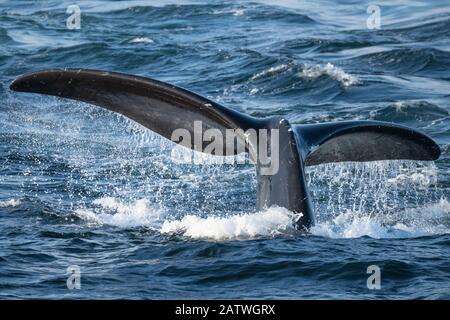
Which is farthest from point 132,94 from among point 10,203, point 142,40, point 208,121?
point 142,40

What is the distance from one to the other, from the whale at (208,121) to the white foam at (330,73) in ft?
34.0

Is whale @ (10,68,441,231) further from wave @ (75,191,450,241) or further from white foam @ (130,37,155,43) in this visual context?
white foam @ (130,37,155,43)

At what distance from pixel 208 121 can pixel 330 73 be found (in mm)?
11878

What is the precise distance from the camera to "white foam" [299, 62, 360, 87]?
21.9m

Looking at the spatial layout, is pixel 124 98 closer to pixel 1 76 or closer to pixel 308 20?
pixel 1 76

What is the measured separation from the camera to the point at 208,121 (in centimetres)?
1097

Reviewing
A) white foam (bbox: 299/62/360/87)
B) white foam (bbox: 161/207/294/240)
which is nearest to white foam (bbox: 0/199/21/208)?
white foam (bbox: 161/207/294/240)

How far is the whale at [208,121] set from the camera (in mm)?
10836

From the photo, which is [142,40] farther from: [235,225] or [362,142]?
[362,142]

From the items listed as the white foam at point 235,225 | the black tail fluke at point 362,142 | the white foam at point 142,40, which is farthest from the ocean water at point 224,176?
the black tail fluke at point 362,142

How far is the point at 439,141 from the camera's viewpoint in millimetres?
17812

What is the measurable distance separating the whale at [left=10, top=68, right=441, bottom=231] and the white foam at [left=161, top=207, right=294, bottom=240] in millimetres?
113

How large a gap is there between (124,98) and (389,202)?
4.56 meters
